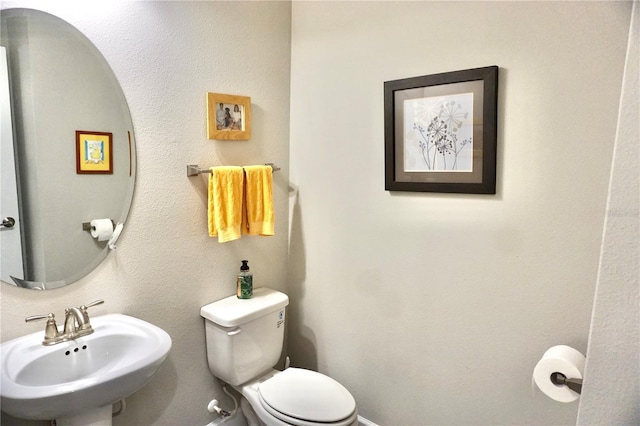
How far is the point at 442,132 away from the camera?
167 cm

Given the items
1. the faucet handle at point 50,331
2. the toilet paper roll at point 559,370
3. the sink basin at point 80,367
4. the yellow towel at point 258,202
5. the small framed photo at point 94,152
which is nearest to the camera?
the sink basin at point 80,367

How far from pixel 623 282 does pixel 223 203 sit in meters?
1.55

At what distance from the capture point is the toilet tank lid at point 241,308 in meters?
1.79

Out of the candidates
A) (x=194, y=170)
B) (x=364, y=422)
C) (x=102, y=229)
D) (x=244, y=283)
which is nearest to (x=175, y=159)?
(x=194, y=170)

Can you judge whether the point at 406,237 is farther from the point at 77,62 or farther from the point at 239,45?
the point at 77,62

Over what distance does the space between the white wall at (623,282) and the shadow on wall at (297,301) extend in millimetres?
1756

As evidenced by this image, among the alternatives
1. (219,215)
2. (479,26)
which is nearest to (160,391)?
(219,215)

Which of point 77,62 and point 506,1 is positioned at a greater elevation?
point 506,1

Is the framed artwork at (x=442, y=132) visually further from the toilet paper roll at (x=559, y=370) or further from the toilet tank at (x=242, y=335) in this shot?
the toilet tank at (x=242, y=335)

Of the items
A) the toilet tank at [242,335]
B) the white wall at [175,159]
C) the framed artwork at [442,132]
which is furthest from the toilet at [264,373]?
the framed artwork at [442,132]

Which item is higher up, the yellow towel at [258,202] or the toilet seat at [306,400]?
the yellow towel at [258,202]

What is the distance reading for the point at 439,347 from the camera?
176cm

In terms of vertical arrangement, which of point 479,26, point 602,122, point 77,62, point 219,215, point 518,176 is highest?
point 479,26

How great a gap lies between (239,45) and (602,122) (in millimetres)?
1546
